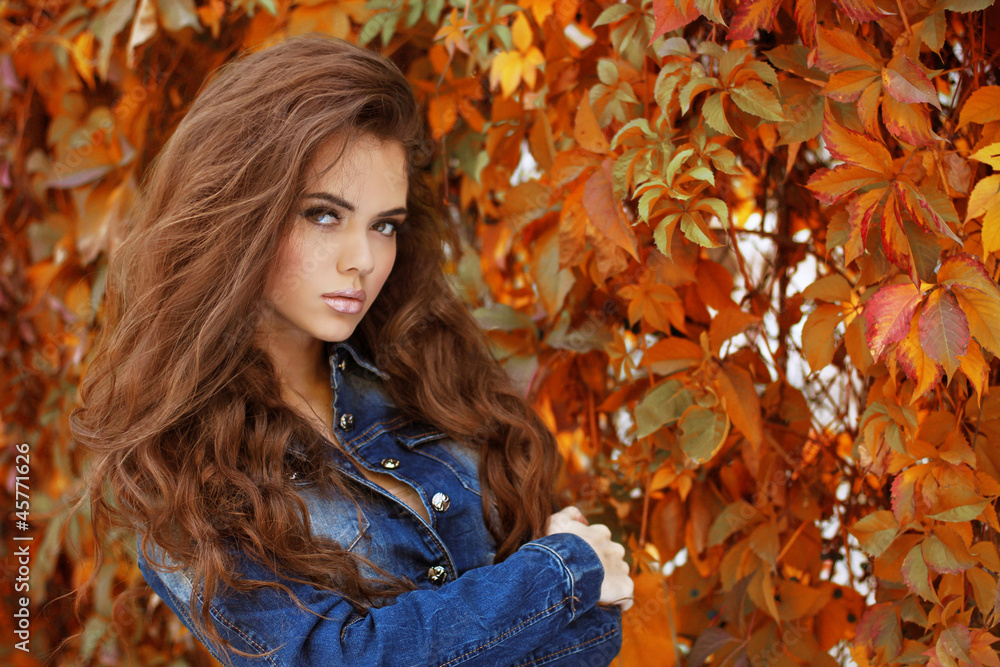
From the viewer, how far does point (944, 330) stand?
67 centimetres

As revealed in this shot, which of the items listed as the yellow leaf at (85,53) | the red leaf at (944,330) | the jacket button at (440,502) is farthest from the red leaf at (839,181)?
the yellow leaf at (85,53)

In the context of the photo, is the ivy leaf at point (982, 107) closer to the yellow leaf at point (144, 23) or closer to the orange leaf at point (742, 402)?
the orange leaf at point (742, 402)

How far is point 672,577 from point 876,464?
1.41ft

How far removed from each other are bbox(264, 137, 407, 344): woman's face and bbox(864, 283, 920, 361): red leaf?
21.4 inches

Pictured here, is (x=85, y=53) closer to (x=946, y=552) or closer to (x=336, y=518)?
(x=336, y=518)

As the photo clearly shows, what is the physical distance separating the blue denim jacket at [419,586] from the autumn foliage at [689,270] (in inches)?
6.6

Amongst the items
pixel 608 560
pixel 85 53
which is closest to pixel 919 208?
pixel 608 560

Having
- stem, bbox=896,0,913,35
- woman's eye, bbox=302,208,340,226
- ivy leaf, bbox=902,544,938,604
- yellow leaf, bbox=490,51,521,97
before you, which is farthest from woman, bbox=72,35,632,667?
stem, bbox=896,0,913,35

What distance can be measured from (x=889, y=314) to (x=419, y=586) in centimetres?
62

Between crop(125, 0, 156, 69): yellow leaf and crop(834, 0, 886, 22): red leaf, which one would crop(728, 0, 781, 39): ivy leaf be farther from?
crop(125, 0, 156, 69): yellow leaf

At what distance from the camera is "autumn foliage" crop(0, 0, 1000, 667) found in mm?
723

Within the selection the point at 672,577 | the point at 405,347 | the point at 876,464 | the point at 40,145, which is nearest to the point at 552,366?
the point at 405,347

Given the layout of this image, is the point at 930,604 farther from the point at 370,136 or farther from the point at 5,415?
the point at 5,415

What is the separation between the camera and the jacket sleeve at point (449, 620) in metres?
0.80
